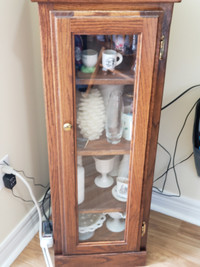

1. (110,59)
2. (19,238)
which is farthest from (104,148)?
(19,238)

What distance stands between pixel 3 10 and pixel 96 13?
1.17 feet

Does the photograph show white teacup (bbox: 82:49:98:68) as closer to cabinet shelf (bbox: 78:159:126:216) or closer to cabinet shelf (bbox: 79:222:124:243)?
cabinet shelf (bbox: 78:159:126:216)

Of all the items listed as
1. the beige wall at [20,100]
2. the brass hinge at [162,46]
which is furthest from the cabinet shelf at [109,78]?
the beige wall at [20,100]

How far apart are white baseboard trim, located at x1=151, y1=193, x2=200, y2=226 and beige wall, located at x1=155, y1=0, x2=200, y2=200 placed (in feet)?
0.12

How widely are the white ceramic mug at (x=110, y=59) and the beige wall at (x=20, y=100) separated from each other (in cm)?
35

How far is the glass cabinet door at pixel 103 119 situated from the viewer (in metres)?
0.90

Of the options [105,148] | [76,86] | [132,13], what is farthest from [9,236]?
[132,13]

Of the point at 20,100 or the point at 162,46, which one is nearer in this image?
the point at 162,46

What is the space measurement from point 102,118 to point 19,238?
681 mm

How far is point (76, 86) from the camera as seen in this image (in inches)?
38.7

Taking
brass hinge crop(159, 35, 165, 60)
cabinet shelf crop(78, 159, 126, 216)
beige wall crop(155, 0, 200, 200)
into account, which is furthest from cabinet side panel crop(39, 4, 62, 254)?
beige wall crop(155, 0, 200, 200)

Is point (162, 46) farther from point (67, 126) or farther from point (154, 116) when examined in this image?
point (67, 126)

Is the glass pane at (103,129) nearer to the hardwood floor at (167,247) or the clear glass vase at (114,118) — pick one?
the clear glass vase at (114,118)

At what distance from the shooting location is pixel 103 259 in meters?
1.31
